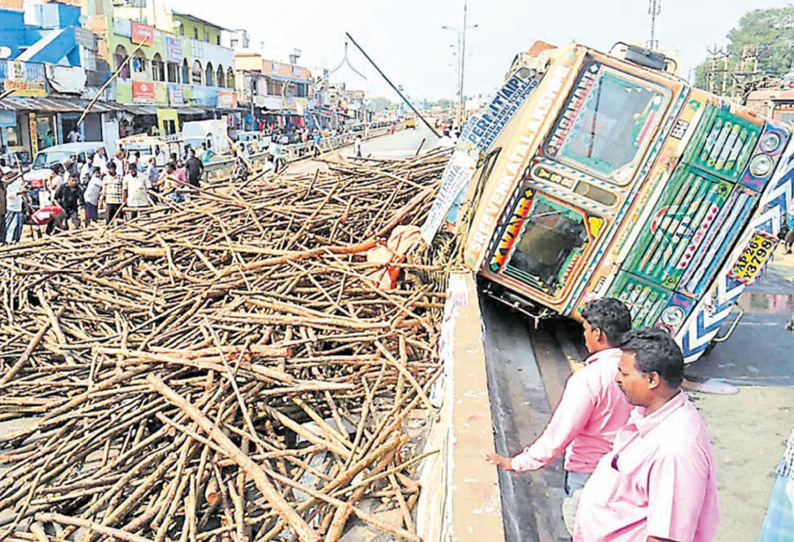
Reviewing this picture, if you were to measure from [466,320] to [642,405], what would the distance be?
9.36ft

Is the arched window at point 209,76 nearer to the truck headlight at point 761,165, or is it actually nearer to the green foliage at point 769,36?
the truck headlight at point 761,165

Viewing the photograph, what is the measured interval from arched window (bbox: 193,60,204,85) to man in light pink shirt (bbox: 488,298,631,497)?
4969 cm

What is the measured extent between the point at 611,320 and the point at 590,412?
485 mm

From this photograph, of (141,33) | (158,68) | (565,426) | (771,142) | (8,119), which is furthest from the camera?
(158,68)

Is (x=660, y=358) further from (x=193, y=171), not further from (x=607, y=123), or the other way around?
(x=193, y=171)

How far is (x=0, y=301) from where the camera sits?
26.1 ft

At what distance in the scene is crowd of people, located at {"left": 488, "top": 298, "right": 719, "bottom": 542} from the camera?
2.38 meters

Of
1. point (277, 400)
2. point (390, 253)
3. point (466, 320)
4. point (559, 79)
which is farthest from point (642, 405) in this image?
point (390, 253)

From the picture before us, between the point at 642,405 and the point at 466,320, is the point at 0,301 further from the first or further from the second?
the point at 642,405

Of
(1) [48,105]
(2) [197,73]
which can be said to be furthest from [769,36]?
(1) [48,105]

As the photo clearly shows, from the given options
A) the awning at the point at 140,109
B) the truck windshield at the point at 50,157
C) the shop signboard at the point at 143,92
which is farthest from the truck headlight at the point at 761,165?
the shop signboard at the point at 143,92

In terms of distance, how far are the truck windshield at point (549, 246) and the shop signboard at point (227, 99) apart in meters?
46.2

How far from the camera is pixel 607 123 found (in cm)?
645

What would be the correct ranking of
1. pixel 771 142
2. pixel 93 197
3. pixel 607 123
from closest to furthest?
pixel 771 142, pixel 607 123, pixel 93 197
